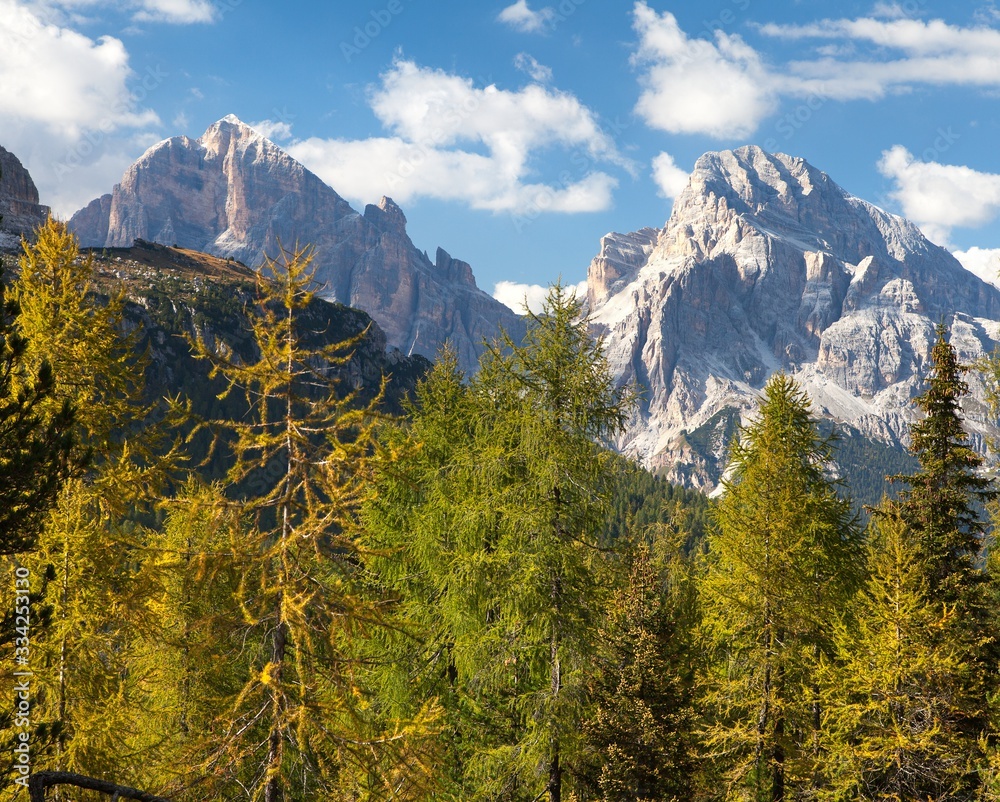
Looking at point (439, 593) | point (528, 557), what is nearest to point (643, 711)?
point (439, 593)

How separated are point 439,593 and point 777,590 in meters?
7.70

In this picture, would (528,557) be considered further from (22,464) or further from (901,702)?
(901,702)

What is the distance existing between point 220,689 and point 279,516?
37.7ft

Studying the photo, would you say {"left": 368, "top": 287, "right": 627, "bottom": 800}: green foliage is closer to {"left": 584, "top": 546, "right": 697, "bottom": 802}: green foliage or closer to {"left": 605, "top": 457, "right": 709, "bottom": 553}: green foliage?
{"left": 584, "top": 546, "right": 697, "bottom": 802}: green foliage

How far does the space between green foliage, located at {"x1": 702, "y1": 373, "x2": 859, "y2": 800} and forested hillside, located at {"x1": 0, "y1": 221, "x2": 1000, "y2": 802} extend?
0.09 m

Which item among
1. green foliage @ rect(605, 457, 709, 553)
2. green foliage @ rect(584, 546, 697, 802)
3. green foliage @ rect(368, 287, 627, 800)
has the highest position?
green foliage @ rect(605, 457, 709, 553)

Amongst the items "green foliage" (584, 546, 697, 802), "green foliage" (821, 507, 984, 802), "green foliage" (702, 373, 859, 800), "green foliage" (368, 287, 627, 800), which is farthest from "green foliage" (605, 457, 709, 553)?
"green foliage" (368, 287, 627, 800)

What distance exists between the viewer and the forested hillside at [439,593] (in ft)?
25.7

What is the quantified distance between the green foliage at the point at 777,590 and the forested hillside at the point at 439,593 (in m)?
0.09

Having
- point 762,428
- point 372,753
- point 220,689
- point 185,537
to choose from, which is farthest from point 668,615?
point 372,753

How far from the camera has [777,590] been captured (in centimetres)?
1595

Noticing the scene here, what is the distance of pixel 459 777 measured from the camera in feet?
46.9

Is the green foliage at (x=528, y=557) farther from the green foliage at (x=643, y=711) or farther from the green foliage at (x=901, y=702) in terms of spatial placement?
the green foliage at (x=901, y=702)

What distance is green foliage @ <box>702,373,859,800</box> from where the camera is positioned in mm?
16109
